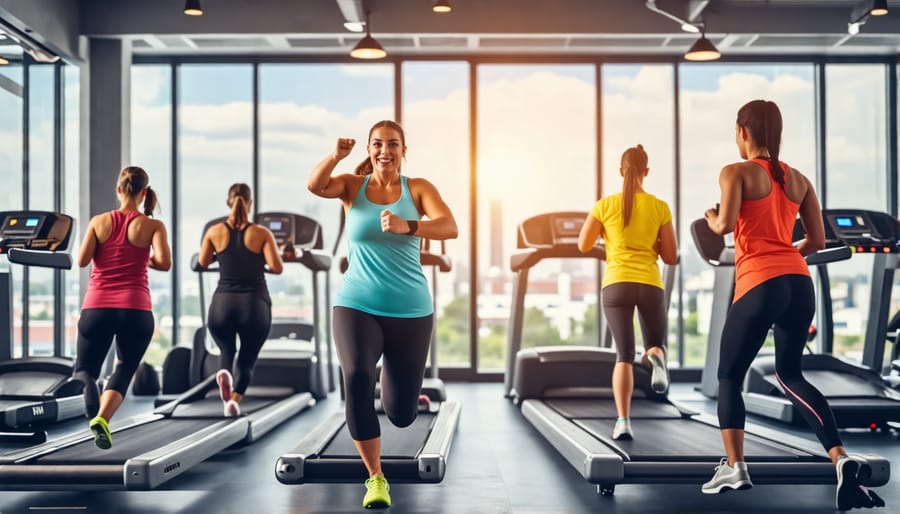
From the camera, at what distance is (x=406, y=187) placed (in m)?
2.81

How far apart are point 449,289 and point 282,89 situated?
2.40 m

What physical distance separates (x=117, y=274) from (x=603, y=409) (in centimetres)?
279

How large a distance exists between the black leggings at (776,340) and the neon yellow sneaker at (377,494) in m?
1.21

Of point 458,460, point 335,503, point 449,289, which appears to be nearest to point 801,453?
point 458,460

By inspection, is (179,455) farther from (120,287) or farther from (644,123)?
(644,123)

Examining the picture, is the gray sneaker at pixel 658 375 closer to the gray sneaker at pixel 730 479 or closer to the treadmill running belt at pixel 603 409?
the gray sneaker at pixel 730 479

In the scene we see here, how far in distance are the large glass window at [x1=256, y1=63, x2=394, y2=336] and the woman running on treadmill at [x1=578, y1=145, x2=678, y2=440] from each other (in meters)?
4.00

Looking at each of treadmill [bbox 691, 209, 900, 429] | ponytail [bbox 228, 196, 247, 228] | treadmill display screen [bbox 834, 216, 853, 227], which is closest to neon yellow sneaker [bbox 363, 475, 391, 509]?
ponytail [bbox 228, 196, 247, 228]

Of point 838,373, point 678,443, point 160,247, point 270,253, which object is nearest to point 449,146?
point 270,253

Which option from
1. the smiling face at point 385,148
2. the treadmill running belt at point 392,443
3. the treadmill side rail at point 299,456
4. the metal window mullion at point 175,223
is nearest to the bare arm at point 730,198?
the smiling face at point 385,148

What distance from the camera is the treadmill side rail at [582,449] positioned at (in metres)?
3.04

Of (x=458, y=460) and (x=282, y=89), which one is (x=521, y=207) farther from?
(x=458, y=460)

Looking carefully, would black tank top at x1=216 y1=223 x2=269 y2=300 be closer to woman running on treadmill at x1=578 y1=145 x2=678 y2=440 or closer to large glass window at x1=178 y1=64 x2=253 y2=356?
woman running on treadmill at x1=578 y1=145 x2=678 y2=440

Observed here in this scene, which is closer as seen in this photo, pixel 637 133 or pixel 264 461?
pixel 264 461
